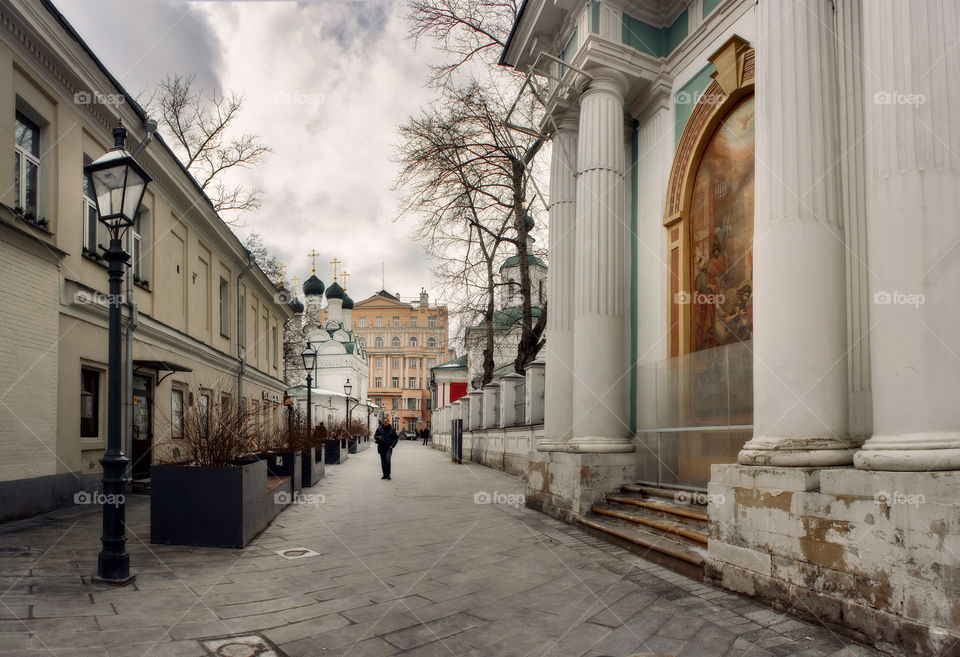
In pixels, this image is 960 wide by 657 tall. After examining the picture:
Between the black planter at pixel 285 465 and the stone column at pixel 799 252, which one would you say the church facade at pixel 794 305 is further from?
the black planter at pixel 285 465

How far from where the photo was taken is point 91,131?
475 inches

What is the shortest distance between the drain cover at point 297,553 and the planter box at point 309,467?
6604 mm

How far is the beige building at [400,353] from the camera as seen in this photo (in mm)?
97688

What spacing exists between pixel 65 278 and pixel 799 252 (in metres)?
10.8

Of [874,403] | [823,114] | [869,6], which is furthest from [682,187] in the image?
[874,403]

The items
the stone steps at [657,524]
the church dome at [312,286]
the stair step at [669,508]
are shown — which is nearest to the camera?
the stone steps at [657,524]

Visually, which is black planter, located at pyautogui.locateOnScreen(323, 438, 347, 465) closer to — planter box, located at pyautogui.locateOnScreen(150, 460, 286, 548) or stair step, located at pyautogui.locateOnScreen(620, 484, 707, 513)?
stair step, located at pyautogui.locateOnScreen(620, 484, 707, 513)

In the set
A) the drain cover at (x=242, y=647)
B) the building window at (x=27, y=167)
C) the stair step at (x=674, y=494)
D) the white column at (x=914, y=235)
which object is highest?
the building window at (x=27, y=167)

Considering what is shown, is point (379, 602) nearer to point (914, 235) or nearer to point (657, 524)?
point (657, 524)

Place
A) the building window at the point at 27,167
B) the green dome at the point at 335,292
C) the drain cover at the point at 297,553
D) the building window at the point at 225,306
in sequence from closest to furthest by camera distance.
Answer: the drain cover at the point at 297,553, the building window at the point at 27,167, the building window at the point at 225,306, the green dome at the point at 335,292

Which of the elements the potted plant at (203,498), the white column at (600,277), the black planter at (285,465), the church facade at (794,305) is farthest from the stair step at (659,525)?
the black planter at (285,465)

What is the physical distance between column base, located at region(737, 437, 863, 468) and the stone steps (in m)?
1.21

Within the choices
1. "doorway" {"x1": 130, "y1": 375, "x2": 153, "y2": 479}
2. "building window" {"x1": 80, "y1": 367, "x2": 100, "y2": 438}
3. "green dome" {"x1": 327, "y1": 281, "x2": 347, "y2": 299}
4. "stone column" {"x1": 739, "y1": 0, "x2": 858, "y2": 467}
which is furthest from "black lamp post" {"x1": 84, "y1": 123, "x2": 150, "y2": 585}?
"green dome" {"x1": 327, "y1": 281, "x2": 347, "y2": 299}

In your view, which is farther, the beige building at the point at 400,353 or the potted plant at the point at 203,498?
the beige building at the point at 400,353
